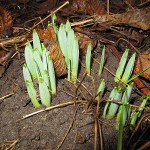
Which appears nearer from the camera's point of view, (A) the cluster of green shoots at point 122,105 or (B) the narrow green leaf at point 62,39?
(A) the cluster of green shoots at point 122,105

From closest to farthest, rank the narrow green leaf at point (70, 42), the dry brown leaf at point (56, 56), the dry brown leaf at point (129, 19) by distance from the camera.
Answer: the narrow green leaf at point (70, 42) < the dry brown leaf at point (56, 56) < the dry brown leaf at point (129, 19)

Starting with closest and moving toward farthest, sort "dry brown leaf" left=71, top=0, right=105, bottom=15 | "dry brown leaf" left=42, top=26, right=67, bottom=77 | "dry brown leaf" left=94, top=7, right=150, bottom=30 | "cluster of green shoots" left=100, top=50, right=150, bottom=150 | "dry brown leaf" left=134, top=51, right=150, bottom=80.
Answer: "cluster of green shoots" left=100, top=50, right=150, bottom=150
"dry brown leaf" left=42, top=26, right=67, bottom=77
"dry brown leaf" left=134, top=51, right=150, bottom=80
"dry brown leaf" left=94, top=7, right=150, bottom=30
"dry brown leaf" left=71, top=0, right=105, bottom=15

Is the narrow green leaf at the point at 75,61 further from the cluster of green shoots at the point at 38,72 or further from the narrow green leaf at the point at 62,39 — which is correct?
the cluster of green shoots at the point at 38,72

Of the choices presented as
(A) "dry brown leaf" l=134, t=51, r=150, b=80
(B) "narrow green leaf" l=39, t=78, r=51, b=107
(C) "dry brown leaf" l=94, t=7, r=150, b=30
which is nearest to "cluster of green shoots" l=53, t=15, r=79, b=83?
(B) "narrow green leaf" l=39, t=78, r=51, b=107

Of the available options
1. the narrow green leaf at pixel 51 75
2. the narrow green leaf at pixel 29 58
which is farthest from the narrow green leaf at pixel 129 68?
the narrow green leaf at pixel 29 58

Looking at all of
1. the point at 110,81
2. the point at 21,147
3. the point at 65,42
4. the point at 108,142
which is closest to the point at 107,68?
the point at 110,81

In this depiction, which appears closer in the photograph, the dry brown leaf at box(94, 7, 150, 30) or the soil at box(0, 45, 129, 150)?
the soil at box(0, 45, 129, 150)

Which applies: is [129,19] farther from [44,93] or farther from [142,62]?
[44,93]

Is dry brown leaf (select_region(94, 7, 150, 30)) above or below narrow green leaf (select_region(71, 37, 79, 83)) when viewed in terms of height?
above

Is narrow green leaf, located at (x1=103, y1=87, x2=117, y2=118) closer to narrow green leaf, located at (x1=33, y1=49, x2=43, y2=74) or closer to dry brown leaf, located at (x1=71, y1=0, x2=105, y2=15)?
narrow green leaf, located at (x1=33, y1=49, x2=43, y2=74)

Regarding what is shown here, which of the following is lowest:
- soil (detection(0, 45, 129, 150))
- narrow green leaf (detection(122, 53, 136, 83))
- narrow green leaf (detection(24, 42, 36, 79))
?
soil (detection(0, 45, 129, 150))
